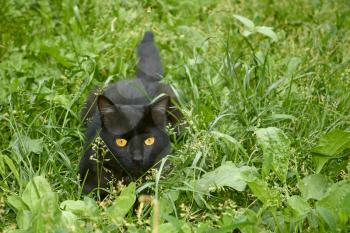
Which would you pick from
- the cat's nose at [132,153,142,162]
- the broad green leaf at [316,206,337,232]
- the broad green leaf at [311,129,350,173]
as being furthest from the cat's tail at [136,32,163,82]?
the broad green leaf at [316,206,337,232]

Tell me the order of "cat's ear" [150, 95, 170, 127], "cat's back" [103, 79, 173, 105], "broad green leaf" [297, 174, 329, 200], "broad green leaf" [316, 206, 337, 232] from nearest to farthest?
"broad green leaf" [316, 206, 337, 232]
"broad green leaf" [297, 174, 329, 200]
"cat's ear" [150, 95, 170, 127]
"cat's back" [103, 79, 173, 105]

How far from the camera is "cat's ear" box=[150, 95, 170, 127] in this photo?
3877 millimetres

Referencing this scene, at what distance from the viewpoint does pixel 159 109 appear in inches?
154

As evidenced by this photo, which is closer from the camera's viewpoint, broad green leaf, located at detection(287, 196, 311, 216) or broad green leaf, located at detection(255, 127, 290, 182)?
broad green leaf, located at detection(287, 196, 311, 216)

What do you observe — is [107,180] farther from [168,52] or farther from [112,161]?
[168,52]

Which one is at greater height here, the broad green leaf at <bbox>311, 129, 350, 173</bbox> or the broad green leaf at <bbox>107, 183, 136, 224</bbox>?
the broad green leaf at <bbox>107, 183, 136, 224</bbox>

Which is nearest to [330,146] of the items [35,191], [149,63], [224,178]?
[224,178]

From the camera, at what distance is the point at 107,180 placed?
3.91 meters

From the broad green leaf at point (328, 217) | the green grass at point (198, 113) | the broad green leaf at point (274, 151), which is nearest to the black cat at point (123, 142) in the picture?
the green grass at point (198, 113)

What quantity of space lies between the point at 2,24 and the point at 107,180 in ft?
6.72

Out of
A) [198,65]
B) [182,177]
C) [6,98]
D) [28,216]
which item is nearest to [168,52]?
[198,65]

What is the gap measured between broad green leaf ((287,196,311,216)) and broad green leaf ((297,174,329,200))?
14 centimetres

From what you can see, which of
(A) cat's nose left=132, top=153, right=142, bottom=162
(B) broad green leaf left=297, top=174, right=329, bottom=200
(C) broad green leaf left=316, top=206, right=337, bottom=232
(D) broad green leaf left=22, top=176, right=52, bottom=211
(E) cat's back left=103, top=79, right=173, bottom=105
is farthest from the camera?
(E) cat's back left=103, top=79, right=173, bottom=105

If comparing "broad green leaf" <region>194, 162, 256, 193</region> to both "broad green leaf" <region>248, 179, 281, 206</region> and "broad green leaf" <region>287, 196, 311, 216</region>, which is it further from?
"broad green leaf" <region>287, 196, 311, 216</region>
